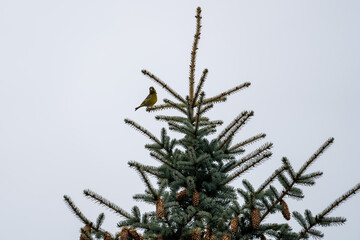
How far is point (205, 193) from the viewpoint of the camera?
483cm

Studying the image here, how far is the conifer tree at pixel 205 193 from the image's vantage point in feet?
12.2

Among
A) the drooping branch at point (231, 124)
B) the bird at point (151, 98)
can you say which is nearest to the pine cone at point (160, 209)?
the drooping branch at point (231, 124)

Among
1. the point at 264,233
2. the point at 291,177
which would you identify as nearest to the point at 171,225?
the point at 264,233

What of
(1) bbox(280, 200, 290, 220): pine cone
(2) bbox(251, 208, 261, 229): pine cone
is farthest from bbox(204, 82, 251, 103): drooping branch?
(2) bbox(251, 208, 261, 229): pine cone

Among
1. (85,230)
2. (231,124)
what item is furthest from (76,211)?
(231,124)

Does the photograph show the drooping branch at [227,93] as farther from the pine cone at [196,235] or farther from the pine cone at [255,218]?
the pine cone at [196,235]

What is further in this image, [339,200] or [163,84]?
[163,84]

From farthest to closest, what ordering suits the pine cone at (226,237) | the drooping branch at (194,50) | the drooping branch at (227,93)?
the drooping branch at (194,50)
the drooping branch at (227,93)
the pine cone at (226,237)

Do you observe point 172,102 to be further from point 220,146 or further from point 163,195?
point 163,195

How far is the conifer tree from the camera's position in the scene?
3.71 metres

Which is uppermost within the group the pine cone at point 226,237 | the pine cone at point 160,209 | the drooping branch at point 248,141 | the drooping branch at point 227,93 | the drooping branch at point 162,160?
the drooping branch at point 227,93

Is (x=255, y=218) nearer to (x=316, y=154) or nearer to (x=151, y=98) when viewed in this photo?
(x=316, y=154)

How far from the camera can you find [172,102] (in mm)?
5453

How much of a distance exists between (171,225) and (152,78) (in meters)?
2.19
